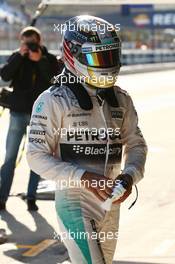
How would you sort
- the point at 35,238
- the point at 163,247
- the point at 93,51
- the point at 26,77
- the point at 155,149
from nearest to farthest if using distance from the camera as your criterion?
the point at 93,51, the point at 163,247, the point at 35,238, the point at 26,77, the point at 155,149

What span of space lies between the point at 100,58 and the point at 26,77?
3764mm

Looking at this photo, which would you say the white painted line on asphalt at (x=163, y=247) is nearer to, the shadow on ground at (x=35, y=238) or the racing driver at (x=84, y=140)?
the shadow on ground at (x=35, y=238)

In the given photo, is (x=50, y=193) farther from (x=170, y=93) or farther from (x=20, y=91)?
(x=170, y=93)

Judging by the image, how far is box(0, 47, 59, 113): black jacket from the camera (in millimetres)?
7156

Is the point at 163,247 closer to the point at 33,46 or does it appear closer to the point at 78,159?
the point at 33,46

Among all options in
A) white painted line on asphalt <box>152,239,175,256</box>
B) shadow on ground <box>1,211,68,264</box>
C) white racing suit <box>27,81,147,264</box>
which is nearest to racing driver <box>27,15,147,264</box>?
white racing suit <box>27,81,147,264</box>

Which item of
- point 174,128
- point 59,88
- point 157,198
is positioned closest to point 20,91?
point 157,198

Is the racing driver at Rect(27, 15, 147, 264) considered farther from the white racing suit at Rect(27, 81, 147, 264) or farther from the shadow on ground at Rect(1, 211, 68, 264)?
the shadow on ground at Rect(1, 211, 68, 264)

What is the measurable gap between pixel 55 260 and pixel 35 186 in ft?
5.32

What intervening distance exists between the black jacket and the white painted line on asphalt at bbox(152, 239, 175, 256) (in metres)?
1.93

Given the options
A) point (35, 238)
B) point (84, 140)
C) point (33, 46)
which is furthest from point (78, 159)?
point (33, 46)

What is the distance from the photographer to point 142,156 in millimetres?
3703

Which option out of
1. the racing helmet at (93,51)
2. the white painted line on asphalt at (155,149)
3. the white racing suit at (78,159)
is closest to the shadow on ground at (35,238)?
the white racing suit at (78,159)

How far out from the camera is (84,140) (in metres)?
3.56
